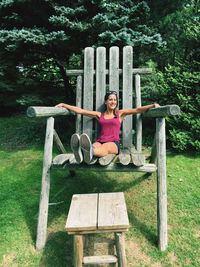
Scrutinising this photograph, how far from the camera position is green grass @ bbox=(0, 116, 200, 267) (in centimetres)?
165

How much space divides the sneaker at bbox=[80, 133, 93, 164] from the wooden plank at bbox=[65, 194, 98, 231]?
33 cm

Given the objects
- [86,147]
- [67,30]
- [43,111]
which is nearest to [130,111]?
[86,147]

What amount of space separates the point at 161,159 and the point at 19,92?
3429 mm

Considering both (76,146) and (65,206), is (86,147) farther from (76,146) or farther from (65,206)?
(65,206)

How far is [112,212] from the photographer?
1423mm

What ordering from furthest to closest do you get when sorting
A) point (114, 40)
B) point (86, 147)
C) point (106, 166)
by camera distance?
point (114, 40) → point (106, 166) → point (86, 147)

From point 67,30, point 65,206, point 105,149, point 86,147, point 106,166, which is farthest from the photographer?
point 67,30

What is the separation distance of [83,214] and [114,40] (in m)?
2.38

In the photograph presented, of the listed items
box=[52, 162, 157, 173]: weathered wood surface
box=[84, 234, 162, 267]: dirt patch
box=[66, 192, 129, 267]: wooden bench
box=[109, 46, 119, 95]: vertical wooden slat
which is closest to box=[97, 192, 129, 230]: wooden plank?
box=[66, 192, 129, 267]: wooden bench

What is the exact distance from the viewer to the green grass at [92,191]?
5.43 ft

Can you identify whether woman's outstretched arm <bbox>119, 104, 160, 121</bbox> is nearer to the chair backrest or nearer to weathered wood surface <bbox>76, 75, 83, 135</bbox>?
the chair backrest

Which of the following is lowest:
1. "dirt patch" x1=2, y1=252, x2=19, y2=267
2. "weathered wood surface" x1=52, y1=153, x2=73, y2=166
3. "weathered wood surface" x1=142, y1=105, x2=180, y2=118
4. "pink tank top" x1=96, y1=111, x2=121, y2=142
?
"dirt patch" x1=2, y1=252, x2=19, y2=267

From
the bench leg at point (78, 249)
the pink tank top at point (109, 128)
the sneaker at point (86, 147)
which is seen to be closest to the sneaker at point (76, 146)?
the sneaker at point (86, 147)

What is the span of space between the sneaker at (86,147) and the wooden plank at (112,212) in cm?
36
